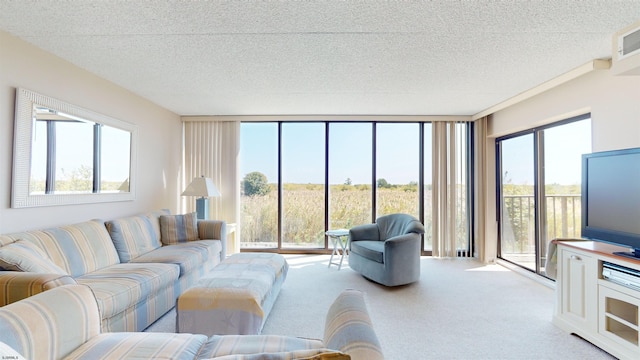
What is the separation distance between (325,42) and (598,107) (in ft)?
8.84

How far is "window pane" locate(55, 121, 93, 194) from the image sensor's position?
288cm

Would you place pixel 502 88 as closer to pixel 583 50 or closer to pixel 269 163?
pixel 583 50

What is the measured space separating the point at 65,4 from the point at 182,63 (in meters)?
1.00

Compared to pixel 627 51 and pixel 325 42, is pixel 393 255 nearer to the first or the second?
pixel 325 42

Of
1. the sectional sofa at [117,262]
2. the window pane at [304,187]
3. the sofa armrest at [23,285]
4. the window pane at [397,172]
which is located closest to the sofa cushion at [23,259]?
the sectional sofa at [117,262]

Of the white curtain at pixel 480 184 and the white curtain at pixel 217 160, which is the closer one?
the white curtain at pixel 480 184

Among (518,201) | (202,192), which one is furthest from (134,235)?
(518,201)

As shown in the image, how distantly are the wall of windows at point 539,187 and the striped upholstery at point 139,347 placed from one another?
392 centimetres

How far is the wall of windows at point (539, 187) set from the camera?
133 inches

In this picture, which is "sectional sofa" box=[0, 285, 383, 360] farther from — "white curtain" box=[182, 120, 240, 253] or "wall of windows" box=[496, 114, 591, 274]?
"white curtain" box=[182, 120, 240, 253]

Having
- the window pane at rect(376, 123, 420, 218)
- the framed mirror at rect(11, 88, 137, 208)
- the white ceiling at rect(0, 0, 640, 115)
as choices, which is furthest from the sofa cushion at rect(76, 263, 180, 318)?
the window pane at rect(376, 123, 420, 218)

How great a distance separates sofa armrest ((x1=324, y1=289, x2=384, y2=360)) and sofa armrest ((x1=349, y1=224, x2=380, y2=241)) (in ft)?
9.68

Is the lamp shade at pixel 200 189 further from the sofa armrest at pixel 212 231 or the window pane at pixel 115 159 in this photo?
the window pane at pixel 115 159

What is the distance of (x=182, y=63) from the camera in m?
2.92
